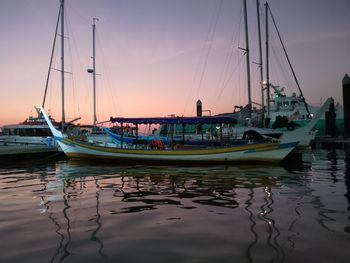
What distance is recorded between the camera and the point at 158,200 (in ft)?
30.5

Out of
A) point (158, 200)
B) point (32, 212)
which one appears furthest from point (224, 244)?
point (32, 212)

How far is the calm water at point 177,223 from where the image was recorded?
197 inches

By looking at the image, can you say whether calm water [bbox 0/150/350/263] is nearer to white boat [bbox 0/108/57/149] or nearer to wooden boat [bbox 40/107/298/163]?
wooden boat [bbox 40/107/298/163]

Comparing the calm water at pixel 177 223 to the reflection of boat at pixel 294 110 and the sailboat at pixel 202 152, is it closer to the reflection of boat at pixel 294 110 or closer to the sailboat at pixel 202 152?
the sailboat at pixel 202 152

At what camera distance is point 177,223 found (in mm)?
6816

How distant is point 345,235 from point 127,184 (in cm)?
844

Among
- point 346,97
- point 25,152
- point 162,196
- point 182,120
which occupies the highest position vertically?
point 346,97

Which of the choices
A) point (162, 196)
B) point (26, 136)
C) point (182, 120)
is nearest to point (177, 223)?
point (162, 196)

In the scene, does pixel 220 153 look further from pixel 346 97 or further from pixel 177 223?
pixel 346 97

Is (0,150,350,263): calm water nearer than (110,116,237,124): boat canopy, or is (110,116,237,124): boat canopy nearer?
(0,150,350,263): calm water

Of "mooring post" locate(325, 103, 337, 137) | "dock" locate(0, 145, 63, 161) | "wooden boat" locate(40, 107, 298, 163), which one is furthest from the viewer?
"mooring post" locate(325, 103, 337, 137)

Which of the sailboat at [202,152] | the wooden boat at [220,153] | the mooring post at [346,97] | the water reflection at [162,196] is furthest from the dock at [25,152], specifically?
the mooring post at [346,97]

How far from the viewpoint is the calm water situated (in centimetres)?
502

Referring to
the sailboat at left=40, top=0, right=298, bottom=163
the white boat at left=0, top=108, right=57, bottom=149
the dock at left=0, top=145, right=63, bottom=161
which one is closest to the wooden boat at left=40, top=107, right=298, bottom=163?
the sailboat at left=40, top=0, right=298, bottom=163
